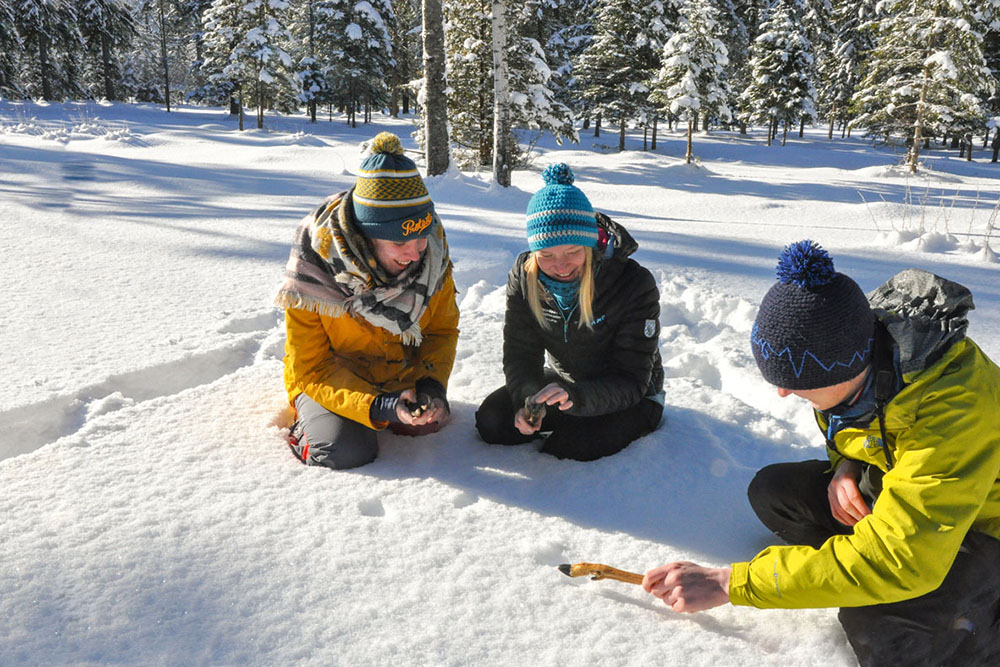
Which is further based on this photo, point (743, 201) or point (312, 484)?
point (743, 201)

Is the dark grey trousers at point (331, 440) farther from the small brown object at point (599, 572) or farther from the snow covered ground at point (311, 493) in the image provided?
the small brown object at point (599, 572)

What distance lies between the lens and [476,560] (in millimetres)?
1958

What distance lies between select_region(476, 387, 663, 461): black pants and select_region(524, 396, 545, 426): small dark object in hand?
226mm

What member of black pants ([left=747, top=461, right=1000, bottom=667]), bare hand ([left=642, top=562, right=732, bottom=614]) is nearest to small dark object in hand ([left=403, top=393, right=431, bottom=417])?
bare hand ([left=642, top=562, right=732, bottom=614])

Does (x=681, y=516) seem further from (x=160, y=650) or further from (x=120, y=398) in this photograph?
(x=120, y=398)

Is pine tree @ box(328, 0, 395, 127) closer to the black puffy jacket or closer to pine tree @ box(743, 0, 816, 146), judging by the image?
pine tree @ box(743, 0, 816, 146)

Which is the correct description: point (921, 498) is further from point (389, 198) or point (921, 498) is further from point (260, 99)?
point (260, 99)

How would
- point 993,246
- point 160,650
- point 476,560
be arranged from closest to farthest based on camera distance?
point 160,650
point 476,560
point 993,246

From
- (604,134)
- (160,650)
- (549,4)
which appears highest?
(549,4)

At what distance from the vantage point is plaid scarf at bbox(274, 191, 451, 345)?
2396mm

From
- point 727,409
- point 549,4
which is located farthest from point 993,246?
point 549,4

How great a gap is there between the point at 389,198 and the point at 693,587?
1582 mm

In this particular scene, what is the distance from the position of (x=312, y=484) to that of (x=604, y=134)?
30.2 meters

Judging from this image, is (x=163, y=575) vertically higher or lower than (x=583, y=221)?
lower
